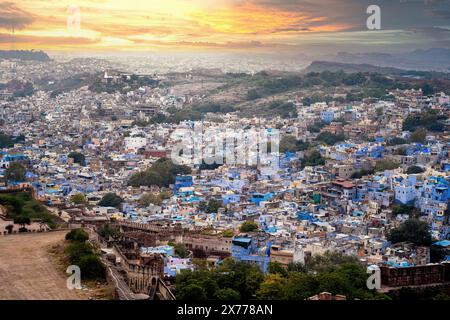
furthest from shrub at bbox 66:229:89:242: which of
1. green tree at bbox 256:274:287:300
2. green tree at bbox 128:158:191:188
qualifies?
green tree at bbox 128:158:191:188

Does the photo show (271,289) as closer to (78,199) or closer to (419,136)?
(78,199)

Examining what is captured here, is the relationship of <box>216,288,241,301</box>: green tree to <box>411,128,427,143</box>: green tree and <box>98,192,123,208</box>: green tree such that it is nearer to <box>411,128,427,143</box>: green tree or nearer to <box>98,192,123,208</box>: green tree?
<box>98,192,123,208</box>: green tree

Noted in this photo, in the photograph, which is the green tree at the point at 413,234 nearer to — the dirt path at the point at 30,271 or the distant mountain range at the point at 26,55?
the dirt path at the point at 30,271
